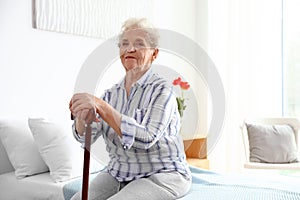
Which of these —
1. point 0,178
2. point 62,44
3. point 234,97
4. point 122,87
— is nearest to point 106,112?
point 122,87

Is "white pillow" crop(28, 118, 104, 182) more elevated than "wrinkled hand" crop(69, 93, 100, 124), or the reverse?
"wrinkled hand" crop(69, 93, 100, 124)

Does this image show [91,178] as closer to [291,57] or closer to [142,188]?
[142,188]

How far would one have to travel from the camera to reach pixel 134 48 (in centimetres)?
165

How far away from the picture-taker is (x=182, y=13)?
12.6 ft

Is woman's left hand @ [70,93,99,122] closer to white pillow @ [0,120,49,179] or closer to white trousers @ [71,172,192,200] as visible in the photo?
white trousers @ [71,172,192,200]

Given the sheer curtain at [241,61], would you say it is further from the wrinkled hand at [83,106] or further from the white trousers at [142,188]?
the wrinkled hand at [83,106]

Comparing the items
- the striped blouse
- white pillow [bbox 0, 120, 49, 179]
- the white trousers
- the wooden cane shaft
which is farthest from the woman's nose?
white pillow [bbox 0, 120, 49, 179]

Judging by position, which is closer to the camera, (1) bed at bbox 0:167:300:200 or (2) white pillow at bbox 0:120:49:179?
(1) bed at bbox 0:167:300:200

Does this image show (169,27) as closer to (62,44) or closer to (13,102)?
(62,44)

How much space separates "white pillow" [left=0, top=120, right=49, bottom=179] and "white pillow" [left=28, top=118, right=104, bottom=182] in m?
0.06

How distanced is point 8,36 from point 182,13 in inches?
75.5

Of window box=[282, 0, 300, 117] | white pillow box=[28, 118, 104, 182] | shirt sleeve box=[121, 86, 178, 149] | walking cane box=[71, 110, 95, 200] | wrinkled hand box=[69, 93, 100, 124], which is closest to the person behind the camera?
walking cane box=[71, 110, 95, 200]

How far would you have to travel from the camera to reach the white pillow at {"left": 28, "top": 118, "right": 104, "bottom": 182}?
2.11 metres

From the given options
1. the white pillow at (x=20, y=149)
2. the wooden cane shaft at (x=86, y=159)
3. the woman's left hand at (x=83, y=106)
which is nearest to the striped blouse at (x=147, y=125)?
the woman's left hand at (x=83, y=106)
